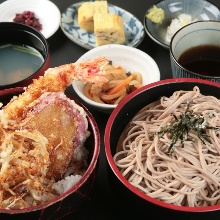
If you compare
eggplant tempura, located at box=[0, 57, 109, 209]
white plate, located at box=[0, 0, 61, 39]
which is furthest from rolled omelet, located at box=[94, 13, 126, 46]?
eggplant tempura, located at box=[0, 57, 109, 209]

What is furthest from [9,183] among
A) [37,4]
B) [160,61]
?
[37,4]

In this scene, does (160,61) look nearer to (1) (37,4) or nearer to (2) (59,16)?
(2) (59,16)

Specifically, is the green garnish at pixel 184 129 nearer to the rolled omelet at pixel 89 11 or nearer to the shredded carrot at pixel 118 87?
the shredded carrot at pixel 118 87

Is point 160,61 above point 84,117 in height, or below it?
below

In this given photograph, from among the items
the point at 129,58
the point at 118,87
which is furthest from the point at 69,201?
the point at 129,58

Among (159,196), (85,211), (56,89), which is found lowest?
(85,211)

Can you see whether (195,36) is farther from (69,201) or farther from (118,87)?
(69,201)

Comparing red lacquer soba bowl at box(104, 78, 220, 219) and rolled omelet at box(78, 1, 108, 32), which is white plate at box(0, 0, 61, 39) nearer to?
rolled omelet at box(78, 1, 108, 32)
